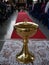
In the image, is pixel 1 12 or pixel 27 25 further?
pixel 1 12

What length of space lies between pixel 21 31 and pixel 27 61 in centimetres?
18

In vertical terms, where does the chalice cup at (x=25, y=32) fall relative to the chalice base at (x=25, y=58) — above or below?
above

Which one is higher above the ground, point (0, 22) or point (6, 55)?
point (6, 55)

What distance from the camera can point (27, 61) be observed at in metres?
0.98

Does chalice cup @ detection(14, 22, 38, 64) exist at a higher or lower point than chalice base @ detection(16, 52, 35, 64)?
higher

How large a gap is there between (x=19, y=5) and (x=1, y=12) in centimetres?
820

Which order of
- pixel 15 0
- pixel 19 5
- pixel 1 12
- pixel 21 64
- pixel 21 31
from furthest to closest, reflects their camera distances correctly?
1. pixel 15 0
2. pixel 19 5
3. pixel 1 12
4. pixel 21 64
5. pixel 21 31

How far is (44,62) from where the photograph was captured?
109 centimetres

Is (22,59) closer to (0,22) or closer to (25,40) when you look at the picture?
(25,40)

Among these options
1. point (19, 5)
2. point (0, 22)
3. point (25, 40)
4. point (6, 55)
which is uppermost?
point (25, 40)

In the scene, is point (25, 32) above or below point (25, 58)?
above

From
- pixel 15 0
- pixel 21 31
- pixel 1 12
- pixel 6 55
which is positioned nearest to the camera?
pixel 21 31

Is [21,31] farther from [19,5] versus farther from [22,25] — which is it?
[19,5]

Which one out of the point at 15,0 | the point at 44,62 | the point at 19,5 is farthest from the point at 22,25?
A: the point at 15,0
